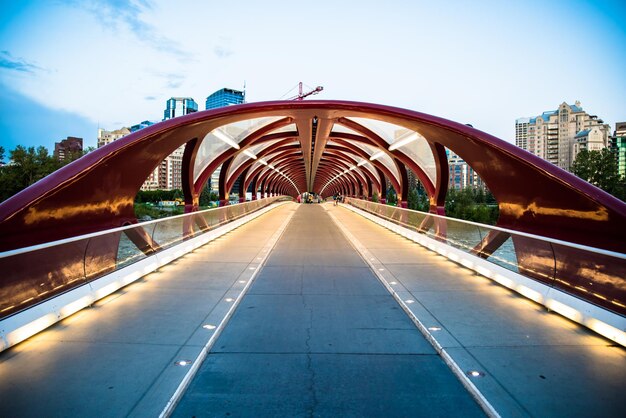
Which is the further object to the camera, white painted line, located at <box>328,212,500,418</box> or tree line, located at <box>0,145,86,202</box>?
tree line, located at <box>0,145,86,202</box>

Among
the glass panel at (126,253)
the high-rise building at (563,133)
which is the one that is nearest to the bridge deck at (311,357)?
the glass panel at (126,253)

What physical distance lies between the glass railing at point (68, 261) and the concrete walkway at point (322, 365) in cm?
219

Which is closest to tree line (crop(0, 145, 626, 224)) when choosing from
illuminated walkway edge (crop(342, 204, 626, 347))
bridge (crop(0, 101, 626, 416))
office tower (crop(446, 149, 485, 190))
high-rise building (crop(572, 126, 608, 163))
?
bridge (crop(0, 101, 626, 416))

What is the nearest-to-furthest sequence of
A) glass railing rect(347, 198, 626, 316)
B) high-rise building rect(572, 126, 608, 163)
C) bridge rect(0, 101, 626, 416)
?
Answer: 1. bridge rect(0, 101, 626, 416)
2. glass railing rect(347, 198, 626, 316)
3. high-rise building rect(572, 126, 608, 163)

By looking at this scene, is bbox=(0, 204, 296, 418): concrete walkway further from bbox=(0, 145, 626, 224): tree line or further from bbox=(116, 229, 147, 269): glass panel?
bbox=(0, 145, 626, 224): tree line

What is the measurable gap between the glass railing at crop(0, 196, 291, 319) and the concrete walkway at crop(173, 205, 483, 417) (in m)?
2.19

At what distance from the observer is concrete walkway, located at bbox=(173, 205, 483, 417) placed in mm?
2777

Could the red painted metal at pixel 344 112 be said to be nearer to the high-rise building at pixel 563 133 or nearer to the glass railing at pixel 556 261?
the glass railing at pixel 556 261

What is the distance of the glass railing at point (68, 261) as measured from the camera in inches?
152

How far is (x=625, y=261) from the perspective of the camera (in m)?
3.86

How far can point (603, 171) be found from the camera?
159 feet

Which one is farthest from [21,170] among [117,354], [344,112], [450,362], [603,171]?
[603,171]

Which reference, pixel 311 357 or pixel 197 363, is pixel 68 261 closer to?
pixel 197 363

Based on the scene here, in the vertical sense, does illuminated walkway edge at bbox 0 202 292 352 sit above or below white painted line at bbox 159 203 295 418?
above
